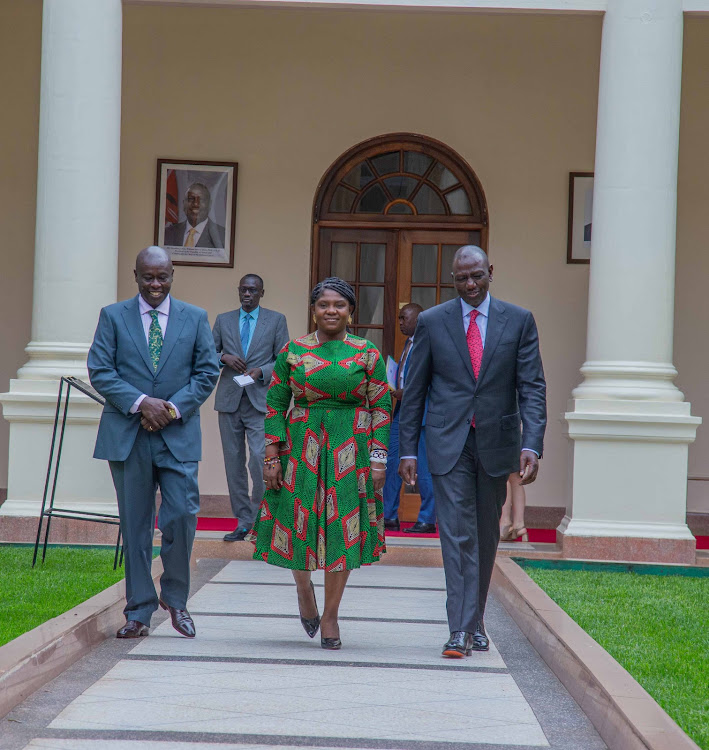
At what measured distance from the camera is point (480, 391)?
539 centimetres

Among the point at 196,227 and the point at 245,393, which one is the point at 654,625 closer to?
the point at 245,393

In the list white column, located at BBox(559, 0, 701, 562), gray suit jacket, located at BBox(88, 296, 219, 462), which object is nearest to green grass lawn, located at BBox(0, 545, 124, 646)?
gray suit jacket, located at BBox(88, 296, 219, 462)

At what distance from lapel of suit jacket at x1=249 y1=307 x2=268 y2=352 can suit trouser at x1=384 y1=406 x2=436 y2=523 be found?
4.64 ft

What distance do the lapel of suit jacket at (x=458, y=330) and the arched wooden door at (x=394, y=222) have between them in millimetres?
5652

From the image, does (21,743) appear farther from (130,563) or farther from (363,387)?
(363,387)

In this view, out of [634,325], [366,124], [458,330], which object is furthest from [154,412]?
[366,124]

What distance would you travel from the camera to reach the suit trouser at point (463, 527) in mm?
5305

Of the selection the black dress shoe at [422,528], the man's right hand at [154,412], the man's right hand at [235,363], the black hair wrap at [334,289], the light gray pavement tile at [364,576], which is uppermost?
the black hair wrap at [334,289]

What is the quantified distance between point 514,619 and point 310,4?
4.97 metres

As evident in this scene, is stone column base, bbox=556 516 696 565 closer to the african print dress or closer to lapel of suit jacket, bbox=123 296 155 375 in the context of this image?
the african print dress

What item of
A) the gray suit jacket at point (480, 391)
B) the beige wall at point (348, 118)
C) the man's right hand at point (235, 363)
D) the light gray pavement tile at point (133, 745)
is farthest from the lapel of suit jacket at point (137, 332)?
the beige wall at point (348, 118)

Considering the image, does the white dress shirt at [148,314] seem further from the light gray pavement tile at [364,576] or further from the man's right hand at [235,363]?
the man's right hand at [235,363]

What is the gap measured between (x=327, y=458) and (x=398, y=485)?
4.41 metres

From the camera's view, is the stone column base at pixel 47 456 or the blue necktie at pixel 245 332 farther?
the blue necktie at pixel 245 332
